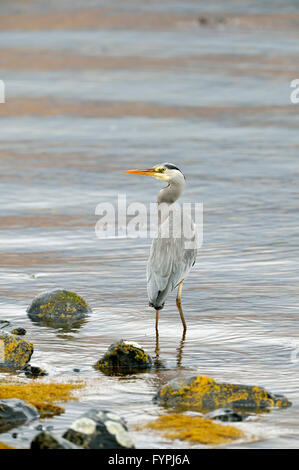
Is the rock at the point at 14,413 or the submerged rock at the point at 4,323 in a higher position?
the submerged rock at the point at 4,323

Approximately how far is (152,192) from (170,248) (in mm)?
5027

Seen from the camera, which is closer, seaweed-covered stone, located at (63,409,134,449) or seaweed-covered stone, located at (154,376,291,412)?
seaweed-covered stone, located at (63,409,134,449)

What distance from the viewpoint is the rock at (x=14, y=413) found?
19.6ft

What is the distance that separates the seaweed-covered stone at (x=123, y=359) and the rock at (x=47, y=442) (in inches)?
64.6

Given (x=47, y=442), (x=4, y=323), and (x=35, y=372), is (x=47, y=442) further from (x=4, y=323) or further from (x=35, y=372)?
(x=4, y=323)

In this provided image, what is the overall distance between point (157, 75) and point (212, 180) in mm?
7895

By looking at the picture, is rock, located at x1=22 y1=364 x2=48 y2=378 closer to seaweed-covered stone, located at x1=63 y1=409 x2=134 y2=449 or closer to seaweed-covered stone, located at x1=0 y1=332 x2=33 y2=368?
seaweed-covered stone, located at x1=0 y1=332 x2=33 y2=368

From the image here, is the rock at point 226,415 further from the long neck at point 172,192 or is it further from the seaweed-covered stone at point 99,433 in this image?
the long neck at point 172,192

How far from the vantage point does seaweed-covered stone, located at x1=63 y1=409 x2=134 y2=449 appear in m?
5.50

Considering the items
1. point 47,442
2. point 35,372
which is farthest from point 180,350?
point 47,442

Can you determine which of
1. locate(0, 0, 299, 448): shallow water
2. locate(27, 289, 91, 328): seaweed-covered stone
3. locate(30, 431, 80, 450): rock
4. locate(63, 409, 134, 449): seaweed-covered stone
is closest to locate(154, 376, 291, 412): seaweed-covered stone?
locate(0, 0, 299, 448): shallow water

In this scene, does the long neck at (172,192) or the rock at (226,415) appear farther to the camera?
the long neck at (172,192)

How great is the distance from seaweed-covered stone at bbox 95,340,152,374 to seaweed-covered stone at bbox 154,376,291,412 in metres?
0.68

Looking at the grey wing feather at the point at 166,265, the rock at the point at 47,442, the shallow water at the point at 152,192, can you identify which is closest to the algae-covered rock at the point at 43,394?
the shallow water at the point at 152,192
